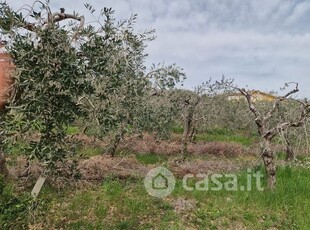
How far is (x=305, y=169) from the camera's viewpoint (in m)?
11.4

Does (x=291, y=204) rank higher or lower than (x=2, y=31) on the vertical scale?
lower

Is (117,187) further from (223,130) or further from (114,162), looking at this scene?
(223,130)

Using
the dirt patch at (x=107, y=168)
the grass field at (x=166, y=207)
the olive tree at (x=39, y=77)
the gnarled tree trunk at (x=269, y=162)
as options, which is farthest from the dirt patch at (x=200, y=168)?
the olive tree at (x=39, y=77)

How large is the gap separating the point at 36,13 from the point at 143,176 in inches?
261

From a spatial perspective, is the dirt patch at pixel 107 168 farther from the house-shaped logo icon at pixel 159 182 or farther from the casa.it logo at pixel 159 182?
the house-shaped logo icon at pixel 159 182

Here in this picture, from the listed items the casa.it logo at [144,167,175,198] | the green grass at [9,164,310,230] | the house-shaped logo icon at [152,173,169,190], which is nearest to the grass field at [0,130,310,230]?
the green grass at [9,164,310,230]

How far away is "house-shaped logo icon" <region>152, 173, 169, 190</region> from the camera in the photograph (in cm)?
926

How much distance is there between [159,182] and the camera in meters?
9.70

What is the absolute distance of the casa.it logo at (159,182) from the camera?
8.91 m

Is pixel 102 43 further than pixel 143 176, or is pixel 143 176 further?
pixel 143 176

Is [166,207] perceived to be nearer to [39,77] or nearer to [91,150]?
[39,77]

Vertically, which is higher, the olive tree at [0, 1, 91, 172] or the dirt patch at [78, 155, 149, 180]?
the olive tree at [0, 1, 91, 172]

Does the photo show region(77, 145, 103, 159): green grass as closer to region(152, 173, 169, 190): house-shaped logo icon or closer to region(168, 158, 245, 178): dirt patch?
region(168, 158, 245, 178): dirt patch

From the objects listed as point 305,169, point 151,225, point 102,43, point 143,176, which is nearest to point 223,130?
point 305,169
